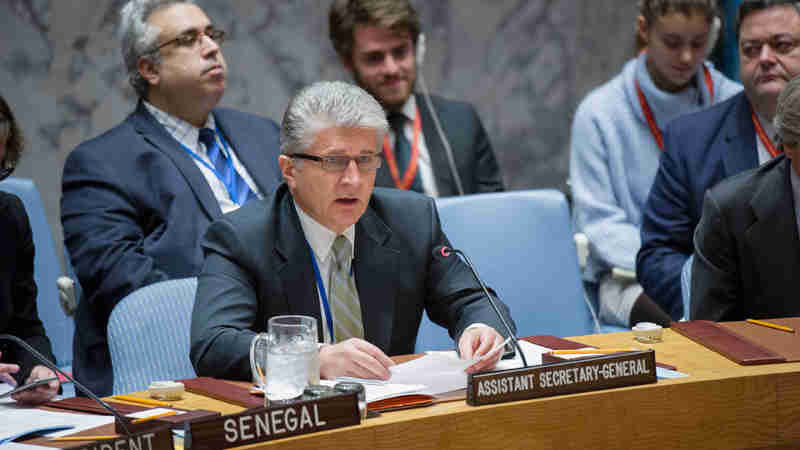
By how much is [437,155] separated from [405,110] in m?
0.20

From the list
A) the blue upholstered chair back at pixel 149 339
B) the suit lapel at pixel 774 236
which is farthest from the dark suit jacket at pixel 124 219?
the suit lapel at pixel 774 236

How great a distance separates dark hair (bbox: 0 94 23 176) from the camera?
7.65ft

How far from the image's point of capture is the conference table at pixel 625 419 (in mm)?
1628

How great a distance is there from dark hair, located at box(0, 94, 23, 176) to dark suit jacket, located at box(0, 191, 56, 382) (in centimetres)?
22

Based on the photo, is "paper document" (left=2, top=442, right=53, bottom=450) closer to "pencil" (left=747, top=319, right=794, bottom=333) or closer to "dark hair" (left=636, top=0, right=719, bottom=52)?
"pencil" (left=747, top=319, right=794, bottom=333)

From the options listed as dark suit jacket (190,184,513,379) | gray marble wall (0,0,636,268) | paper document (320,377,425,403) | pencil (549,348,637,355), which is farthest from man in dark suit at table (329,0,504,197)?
paper document (320,377,425,403)

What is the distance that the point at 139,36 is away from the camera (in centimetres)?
332

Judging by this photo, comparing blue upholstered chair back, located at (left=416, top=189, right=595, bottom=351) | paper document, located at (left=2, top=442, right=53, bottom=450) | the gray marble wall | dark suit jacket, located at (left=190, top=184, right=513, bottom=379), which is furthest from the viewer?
the gray marble wall

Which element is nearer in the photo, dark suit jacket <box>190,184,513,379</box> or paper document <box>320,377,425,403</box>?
paper document <box>320,377,425,403</box>

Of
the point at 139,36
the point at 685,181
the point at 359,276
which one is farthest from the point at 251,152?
the point at 685,181

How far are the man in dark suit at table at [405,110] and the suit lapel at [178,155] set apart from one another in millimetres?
660

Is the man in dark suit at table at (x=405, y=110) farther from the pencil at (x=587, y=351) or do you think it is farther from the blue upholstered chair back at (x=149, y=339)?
the pencil at (x=587, y=351)

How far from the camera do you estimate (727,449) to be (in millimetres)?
1812

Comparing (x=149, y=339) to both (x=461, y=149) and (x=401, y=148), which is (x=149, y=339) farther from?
(x=461, y=149)
